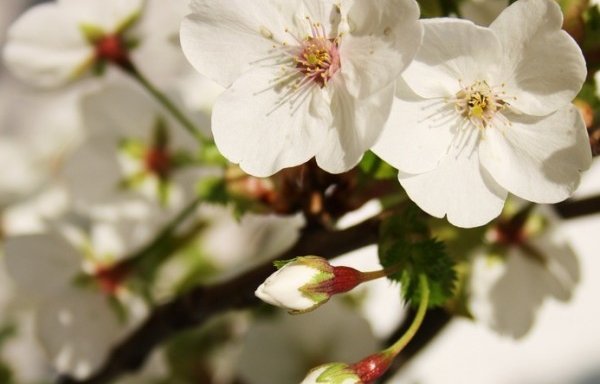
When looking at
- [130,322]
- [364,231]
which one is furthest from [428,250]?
[130,322]

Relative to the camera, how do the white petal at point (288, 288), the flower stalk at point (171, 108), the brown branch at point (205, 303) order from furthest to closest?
the flower stalk at point (171, 108), the brown branch at point (205, 303), the white petal at point (288, 288)

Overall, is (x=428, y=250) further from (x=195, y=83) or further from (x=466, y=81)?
(x=195, y=83)

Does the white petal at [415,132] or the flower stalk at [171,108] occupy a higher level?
the white petal at [415,132]

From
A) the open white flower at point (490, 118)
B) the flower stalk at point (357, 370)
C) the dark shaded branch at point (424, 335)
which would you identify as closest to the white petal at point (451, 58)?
the open white flower at point (490, 118)

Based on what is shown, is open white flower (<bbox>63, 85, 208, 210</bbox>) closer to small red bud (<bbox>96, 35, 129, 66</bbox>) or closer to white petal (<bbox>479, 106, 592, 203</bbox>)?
small red bud (<bbox>96, 35, 129, 66</bbox>)

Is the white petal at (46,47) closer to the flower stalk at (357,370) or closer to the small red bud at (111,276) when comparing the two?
the small red bud at (111,276)

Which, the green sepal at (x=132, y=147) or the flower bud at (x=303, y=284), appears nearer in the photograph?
the flower bud at (x=303, y=284)
